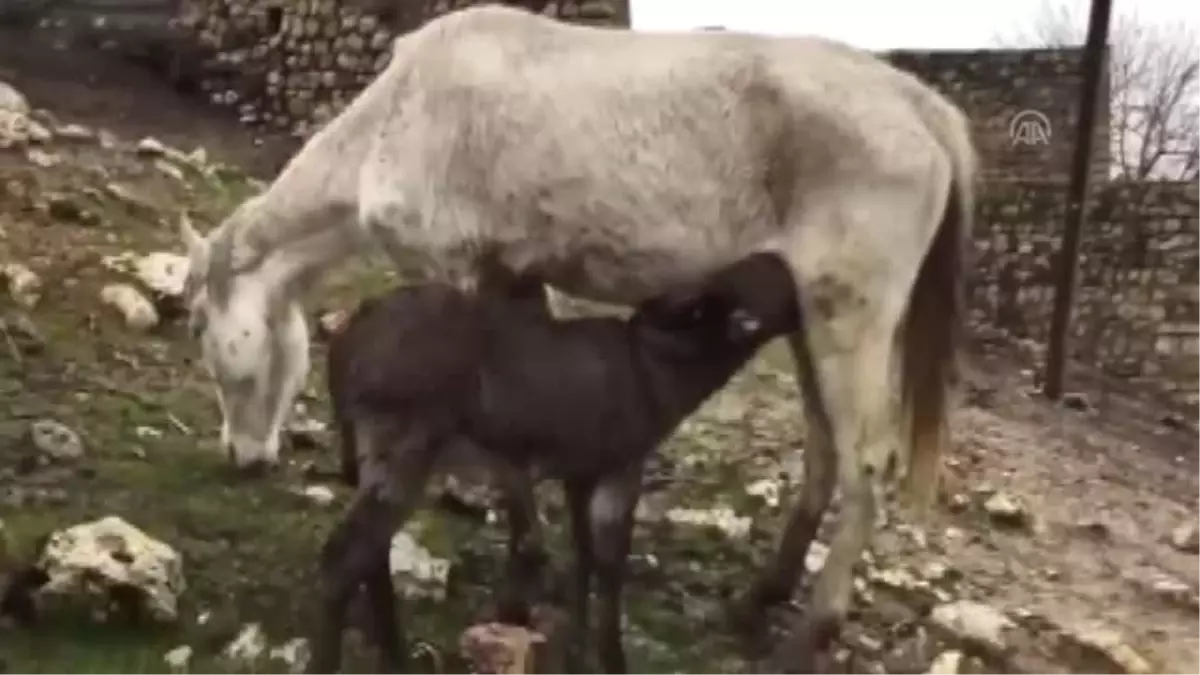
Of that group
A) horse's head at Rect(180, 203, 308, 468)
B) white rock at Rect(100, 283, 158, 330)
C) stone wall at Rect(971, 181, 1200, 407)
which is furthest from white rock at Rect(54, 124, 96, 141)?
stone wall at Rect(971, 181, 1200, 407)

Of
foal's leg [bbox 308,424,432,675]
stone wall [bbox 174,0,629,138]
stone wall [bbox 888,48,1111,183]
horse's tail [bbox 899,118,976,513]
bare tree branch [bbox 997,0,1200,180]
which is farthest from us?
bare tree branch [bbox 997,0,1200,180]

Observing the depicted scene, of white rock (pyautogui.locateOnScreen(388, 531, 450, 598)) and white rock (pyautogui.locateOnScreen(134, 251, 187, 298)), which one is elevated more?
white rock (pyautogui.locateOnScreen(134, 251, 187, 298))

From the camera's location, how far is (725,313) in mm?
1392

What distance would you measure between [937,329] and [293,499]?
0.64 m

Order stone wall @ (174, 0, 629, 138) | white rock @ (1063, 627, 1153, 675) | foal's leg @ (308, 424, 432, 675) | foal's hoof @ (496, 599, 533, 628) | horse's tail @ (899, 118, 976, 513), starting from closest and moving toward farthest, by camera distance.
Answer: foal's leg @ (308, 424, 432, 675), foal's hoof @ (496, 599, 533, 628), horse's tail @ (899, 118, 976, 513), white rock @ (1063, 627, 1153, 675), stone wall @ (174, 0, 629, 138)

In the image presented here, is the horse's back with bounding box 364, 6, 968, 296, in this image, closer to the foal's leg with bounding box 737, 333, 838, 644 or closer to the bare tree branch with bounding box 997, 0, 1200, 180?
the foal's leg with bounding box 737, 333, 838, 644

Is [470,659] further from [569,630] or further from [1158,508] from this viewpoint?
[1158,508]

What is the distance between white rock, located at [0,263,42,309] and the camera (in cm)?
176

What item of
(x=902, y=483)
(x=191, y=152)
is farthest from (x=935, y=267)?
(x=191, y=152)

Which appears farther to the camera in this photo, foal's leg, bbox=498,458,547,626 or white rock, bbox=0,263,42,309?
white rock, bbox=0,263,42,309

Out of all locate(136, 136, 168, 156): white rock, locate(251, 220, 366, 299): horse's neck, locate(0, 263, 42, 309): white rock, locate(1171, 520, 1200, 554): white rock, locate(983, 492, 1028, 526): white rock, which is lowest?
locate(1171, 520, 1200, 554): white rock

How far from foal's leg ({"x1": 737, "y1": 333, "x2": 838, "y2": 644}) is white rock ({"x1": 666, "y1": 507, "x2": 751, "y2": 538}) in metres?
0.08

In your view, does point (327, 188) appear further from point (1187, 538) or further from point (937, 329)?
point (1187, 538)

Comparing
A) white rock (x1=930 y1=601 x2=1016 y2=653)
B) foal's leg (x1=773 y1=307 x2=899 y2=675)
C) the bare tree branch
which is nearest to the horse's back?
foal's leg (x1=773 y1=307 x2=899 y2=675)
